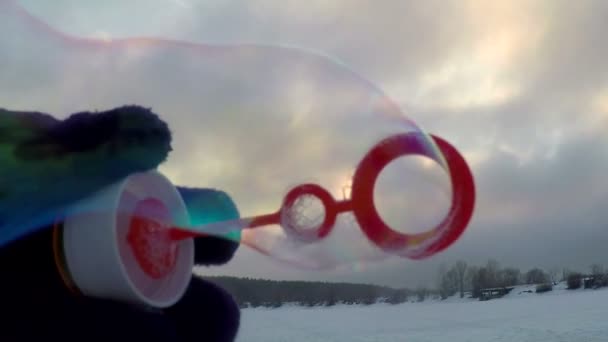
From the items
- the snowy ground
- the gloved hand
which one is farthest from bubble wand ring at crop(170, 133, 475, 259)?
the snowy ground

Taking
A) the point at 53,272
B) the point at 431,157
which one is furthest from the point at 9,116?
the point at 431,157

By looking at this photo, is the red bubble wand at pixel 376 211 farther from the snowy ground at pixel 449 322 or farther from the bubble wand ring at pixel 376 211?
A: the snowy ground at pixel 449 322

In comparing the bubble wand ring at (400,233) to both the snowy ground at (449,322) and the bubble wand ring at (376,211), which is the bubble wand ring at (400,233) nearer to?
the bubble wand ring at (376,211)

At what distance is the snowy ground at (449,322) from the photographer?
13.4m

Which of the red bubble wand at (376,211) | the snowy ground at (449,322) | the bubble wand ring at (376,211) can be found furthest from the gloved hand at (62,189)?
the snowy ground at (449,322)

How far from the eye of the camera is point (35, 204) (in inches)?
57.1

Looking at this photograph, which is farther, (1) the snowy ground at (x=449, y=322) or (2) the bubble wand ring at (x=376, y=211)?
(1) the snowy ground at (x=449, y=322)

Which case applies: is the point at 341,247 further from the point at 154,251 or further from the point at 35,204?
the point at 35,204

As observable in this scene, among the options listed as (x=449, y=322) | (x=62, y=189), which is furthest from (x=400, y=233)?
(x=449, y=322)

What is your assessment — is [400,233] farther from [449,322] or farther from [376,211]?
[449,322]

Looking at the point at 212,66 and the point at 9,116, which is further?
the point at 212,66

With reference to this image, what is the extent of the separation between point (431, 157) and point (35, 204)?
795 mm

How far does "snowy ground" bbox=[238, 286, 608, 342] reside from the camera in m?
13.4

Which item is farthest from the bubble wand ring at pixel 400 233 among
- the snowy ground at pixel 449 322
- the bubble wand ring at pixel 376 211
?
the snowy ground at pixel 449 322
